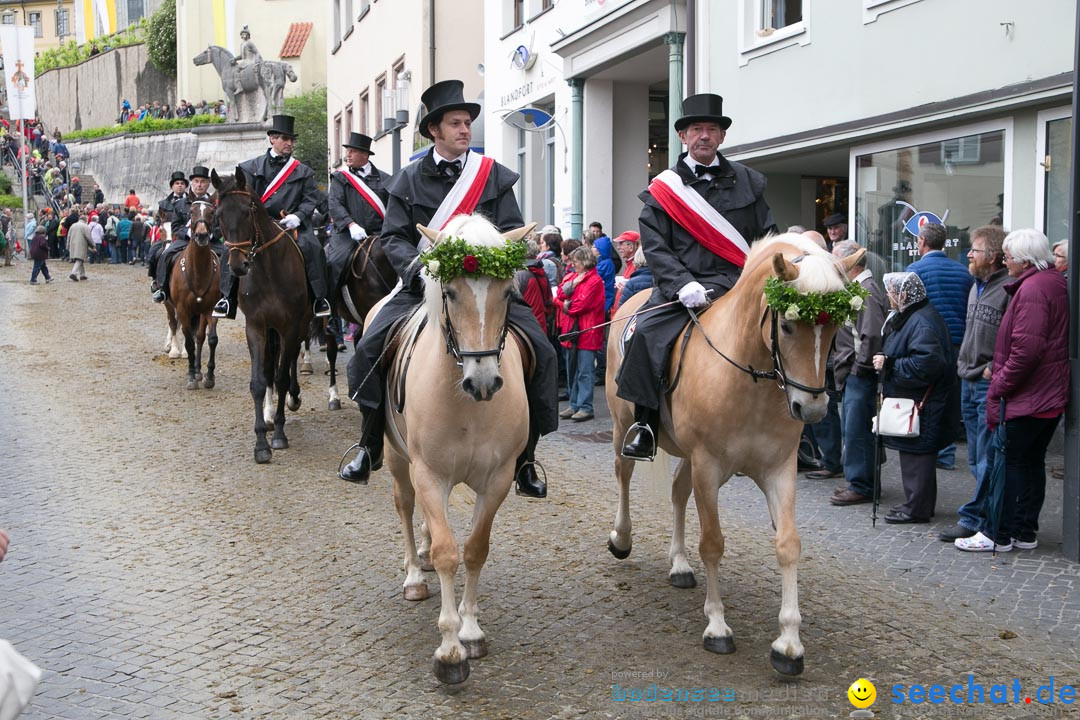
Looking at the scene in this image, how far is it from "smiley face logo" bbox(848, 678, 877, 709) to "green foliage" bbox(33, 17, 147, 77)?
77870mm

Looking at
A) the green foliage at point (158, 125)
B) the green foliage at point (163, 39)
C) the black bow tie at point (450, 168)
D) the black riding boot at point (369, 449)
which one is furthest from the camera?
the green foliage at point (163, 39)

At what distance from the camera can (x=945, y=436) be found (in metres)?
8.56

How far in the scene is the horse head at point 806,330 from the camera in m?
5.06

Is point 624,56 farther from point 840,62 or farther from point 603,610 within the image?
point 603,610

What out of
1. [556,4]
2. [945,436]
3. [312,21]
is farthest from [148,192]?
[945,436]

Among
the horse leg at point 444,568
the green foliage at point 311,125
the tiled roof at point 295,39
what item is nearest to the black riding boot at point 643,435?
the horse leg at point 444,568

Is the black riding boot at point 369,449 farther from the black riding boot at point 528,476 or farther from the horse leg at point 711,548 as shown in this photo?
the horse leg at point 711,548

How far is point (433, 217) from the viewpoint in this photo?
6.60 meters

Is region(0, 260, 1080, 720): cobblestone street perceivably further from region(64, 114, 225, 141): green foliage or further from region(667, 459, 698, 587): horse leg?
region(64, 114, 225, 141): green foliage

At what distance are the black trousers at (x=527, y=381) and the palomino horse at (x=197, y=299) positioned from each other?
9.22m

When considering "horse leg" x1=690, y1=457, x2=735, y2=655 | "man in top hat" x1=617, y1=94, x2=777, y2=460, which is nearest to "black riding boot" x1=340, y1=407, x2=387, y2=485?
"man in top hat" x1=617, y1=94, x2=777, y2=460

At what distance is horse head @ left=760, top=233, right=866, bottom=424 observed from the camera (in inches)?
199

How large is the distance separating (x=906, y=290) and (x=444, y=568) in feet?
16.4

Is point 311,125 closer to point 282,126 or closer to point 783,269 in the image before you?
point 282,126
